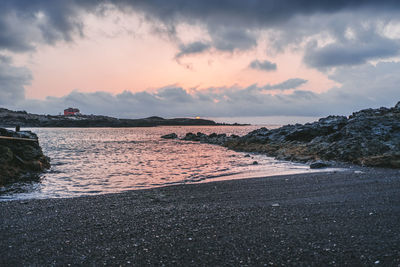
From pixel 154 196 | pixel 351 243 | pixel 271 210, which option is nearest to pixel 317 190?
pixel 271 210

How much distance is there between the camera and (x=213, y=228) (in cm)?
596

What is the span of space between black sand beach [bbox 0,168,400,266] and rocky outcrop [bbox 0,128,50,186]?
18.9 feet

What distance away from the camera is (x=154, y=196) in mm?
9812

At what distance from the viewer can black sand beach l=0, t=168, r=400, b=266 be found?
15.0ft

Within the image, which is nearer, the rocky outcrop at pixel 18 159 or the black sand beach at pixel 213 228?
the black sand beach at pixel 213 228

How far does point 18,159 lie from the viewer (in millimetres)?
15516

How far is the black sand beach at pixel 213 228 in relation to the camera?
15.0 feet

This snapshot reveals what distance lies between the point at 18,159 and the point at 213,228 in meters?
15.2

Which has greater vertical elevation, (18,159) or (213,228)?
(18,159)

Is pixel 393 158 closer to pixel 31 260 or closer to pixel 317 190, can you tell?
pixel 317 190

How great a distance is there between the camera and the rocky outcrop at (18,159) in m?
13.6

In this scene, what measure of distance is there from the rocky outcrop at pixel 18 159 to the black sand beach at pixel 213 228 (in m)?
5.75

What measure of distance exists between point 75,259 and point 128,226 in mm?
1732

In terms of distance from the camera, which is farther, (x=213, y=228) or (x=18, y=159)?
(x=18, y=159)
